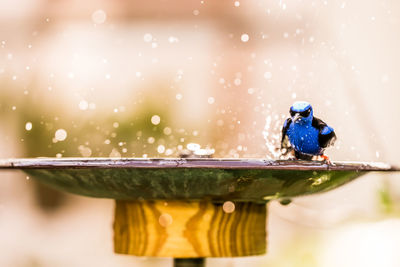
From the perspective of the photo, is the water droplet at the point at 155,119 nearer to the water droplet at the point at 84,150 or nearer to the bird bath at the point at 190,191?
the water droplet at the point at 84,150

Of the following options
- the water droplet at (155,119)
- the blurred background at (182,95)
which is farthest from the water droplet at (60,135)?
the water droplet at (155,119)

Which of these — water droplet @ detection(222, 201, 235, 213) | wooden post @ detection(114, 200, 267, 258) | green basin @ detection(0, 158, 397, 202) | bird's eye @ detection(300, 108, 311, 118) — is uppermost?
bird's eye @ detection(300, 108, 311, 118)

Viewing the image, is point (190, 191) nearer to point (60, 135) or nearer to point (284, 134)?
point (284, 134)

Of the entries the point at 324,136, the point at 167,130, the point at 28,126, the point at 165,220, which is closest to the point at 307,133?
the point at 324,136

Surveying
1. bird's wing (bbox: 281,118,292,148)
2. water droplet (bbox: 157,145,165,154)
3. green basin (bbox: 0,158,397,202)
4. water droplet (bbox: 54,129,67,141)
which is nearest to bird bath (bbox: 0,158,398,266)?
green basin (bbox: 0,158,397,202)

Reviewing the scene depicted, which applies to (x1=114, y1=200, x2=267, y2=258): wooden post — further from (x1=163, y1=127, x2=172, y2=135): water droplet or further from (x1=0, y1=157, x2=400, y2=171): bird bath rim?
(x1=163, y1=127, x2=172, y2=135): water droplet

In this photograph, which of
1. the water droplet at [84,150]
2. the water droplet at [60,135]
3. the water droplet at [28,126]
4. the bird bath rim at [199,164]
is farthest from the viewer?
the water droplet at [28,126]
